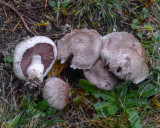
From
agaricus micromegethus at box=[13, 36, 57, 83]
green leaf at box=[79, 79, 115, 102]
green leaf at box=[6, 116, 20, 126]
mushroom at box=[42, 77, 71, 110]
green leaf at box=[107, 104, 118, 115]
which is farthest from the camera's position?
green leaf at box=[79, 79, 115, 102]

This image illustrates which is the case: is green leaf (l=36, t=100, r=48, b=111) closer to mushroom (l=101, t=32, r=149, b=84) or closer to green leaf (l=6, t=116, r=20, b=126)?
green leaf (l=6, t=116, r=20, b=126)

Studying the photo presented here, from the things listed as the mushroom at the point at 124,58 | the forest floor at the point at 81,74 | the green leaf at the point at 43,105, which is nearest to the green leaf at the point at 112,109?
the forest floor at the point at 81,74

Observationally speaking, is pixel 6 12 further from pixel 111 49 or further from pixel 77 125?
pixel 77 125

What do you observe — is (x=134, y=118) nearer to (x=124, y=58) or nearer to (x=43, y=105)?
(x=124, y=58)

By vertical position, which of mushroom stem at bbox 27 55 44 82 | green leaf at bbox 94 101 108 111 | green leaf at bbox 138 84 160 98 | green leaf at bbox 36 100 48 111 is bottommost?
green leaf at bbox 94 101 108 111

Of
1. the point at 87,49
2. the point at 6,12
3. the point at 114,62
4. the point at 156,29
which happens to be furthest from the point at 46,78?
the point at 156,29

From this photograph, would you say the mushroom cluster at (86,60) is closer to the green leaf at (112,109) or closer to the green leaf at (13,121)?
the green leaf at (112,109)

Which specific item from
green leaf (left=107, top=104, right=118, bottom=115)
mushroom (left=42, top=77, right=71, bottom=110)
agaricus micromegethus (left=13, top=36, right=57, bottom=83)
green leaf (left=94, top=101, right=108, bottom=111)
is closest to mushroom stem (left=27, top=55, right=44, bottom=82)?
agaricus micromegethus (left=13, top=36, right=57, bottom=83)

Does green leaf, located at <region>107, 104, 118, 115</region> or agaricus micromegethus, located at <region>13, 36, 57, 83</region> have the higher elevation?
agaricus micromegethus, located at <region>13, 36, 57, 83</region>
